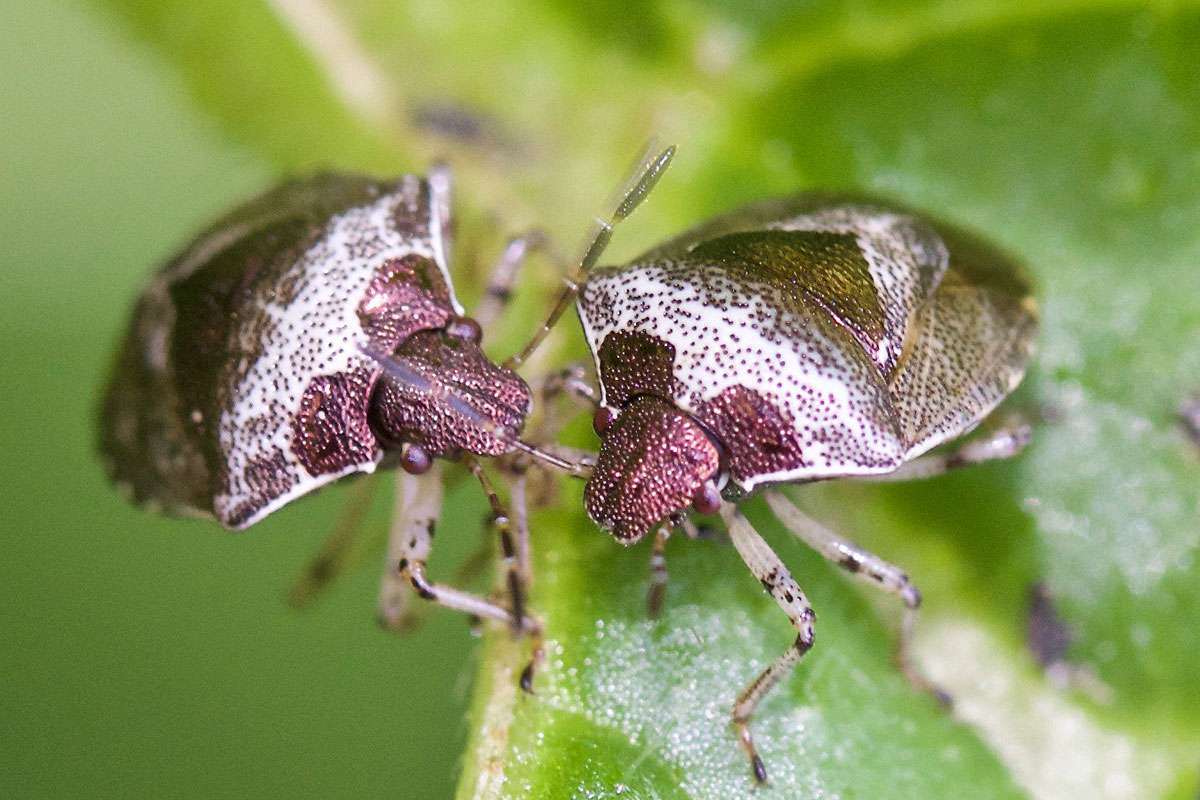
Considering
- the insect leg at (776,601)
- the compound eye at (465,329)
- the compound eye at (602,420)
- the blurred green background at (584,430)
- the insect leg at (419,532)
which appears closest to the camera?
the insect leg at (776,601)

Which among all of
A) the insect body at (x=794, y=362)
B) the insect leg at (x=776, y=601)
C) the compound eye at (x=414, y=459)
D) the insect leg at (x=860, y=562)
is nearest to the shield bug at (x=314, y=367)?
the compound eye at (x=414, y=459)

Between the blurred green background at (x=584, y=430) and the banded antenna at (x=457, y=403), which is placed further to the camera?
the banded antenna at (x=457, y=403)

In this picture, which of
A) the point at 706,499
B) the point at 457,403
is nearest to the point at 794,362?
the point at 706,499

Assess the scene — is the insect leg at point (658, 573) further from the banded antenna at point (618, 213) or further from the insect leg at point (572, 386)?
the banded antenna at point (618, 213)

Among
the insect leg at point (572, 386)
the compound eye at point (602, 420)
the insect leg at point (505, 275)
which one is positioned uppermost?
the insect leg at point (505, 275)

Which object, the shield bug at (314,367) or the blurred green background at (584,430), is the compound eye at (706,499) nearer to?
the blurred green background at (584,430)

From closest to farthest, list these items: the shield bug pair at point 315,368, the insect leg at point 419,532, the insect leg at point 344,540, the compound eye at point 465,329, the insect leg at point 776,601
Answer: the insect leg at point 776,601, the insect leg at point 419,532, the shield bug pair at point 315,368, the compound eye at point 465,329, the insect leg at point 344,540

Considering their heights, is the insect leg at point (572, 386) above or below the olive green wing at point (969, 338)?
below
